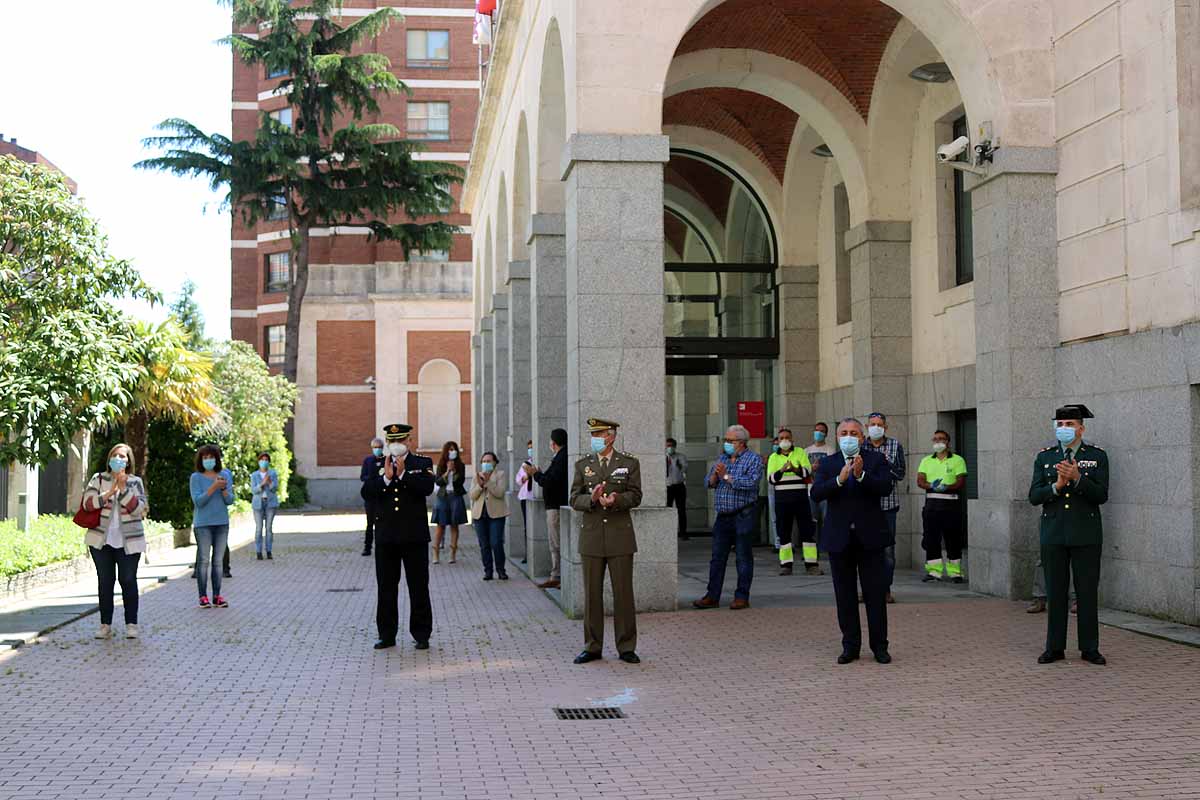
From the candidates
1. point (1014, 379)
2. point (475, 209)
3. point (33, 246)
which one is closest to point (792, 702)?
point (1014, 379)

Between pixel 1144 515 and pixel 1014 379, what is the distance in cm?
194

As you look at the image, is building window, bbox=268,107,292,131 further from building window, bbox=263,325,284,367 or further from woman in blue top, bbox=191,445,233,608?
woman in blue top, bbox=191,445,233,608

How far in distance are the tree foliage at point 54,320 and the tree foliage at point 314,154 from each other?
24.6 meters

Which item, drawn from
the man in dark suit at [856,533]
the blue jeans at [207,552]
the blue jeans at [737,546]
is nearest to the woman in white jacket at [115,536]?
the blue jeans at [207,552]

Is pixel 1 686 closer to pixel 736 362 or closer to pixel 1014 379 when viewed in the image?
pixel 1014 379

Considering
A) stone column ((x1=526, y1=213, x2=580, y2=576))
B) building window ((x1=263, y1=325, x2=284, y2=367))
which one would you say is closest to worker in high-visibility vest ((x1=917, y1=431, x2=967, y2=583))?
stone column ((x1=526, y1=213, x2=580, y2=576))

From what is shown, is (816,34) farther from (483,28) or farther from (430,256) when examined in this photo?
(430,256)

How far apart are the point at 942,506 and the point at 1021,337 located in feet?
8.75

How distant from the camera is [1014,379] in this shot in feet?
41.8

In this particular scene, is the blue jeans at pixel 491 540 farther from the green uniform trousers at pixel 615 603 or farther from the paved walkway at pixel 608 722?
the green uniform trousers at pixel 615 603

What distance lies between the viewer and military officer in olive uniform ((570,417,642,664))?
1005 centimetres

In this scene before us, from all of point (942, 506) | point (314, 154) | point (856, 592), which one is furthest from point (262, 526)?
point (314, 154)

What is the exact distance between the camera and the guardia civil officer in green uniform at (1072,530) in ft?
31.2

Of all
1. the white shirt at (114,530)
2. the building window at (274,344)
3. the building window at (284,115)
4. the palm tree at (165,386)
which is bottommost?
the white shirt at (114,530)
